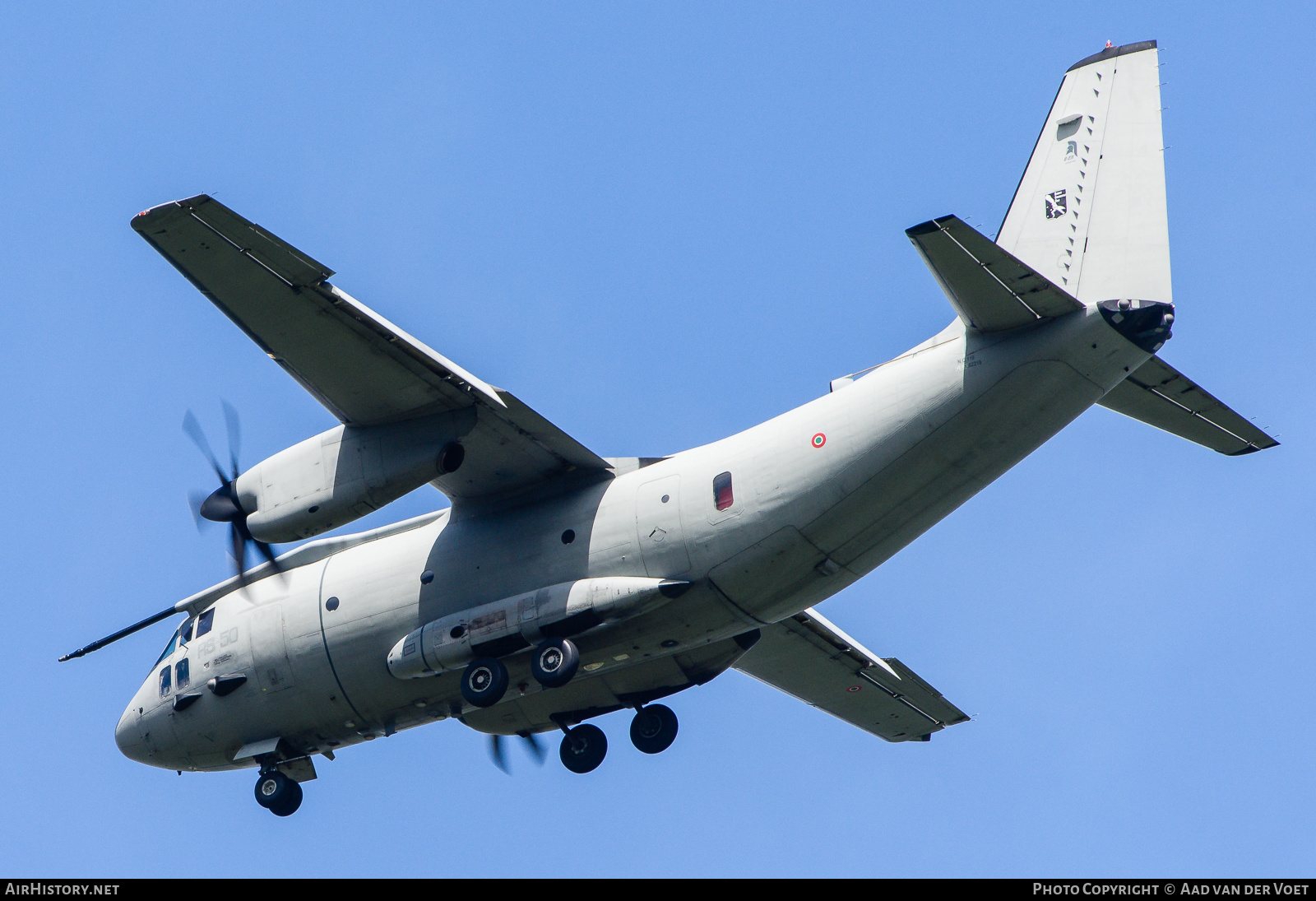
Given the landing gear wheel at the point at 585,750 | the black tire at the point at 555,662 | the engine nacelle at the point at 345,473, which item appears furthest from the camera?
the landing gear wheel at the point at 585,750

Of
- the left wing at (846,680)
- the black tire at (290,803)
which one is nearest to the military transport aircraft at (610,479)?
the black tire at (290,803)

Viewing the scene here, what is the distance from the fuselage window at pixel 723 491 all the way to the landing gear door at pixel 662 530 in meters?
0.58

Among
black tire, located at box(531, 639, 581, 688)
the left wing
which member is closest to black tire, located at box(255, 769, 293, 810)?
black tire, located at box(531, 639, 581, 688)

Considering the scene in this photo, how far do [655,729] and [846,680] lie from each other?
402 cm

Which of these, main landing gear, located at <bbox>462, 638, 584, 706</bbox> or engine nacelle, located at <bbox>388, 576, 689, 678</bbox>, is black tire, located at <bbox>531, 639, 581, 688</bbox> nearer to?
main landing gear, located at <bbox>462, 638, 584, 706</bbox>

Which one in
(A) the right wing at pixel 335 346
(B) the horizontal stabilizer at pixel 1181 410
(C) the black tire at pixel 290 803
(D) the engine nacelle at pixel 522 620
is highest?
(A) the right wing at pixel 335 346

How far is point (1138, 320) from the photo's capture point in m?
19.7

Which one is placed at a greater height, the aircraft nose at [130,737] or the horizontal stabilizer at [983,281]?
the horizontal stabilizer at [983,281]

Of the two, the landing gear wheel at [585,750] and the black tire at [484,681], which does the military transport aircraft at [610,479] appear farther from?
the landing gear wheel at [585,750]

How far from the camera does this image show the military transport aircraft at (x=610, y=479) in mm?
20234

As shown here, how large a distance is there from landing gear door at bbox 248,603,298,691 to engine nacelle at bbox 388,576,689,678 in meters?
2.06

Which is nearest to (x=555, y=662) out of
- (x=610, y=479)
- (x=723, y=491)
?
(x=610, y=479)
